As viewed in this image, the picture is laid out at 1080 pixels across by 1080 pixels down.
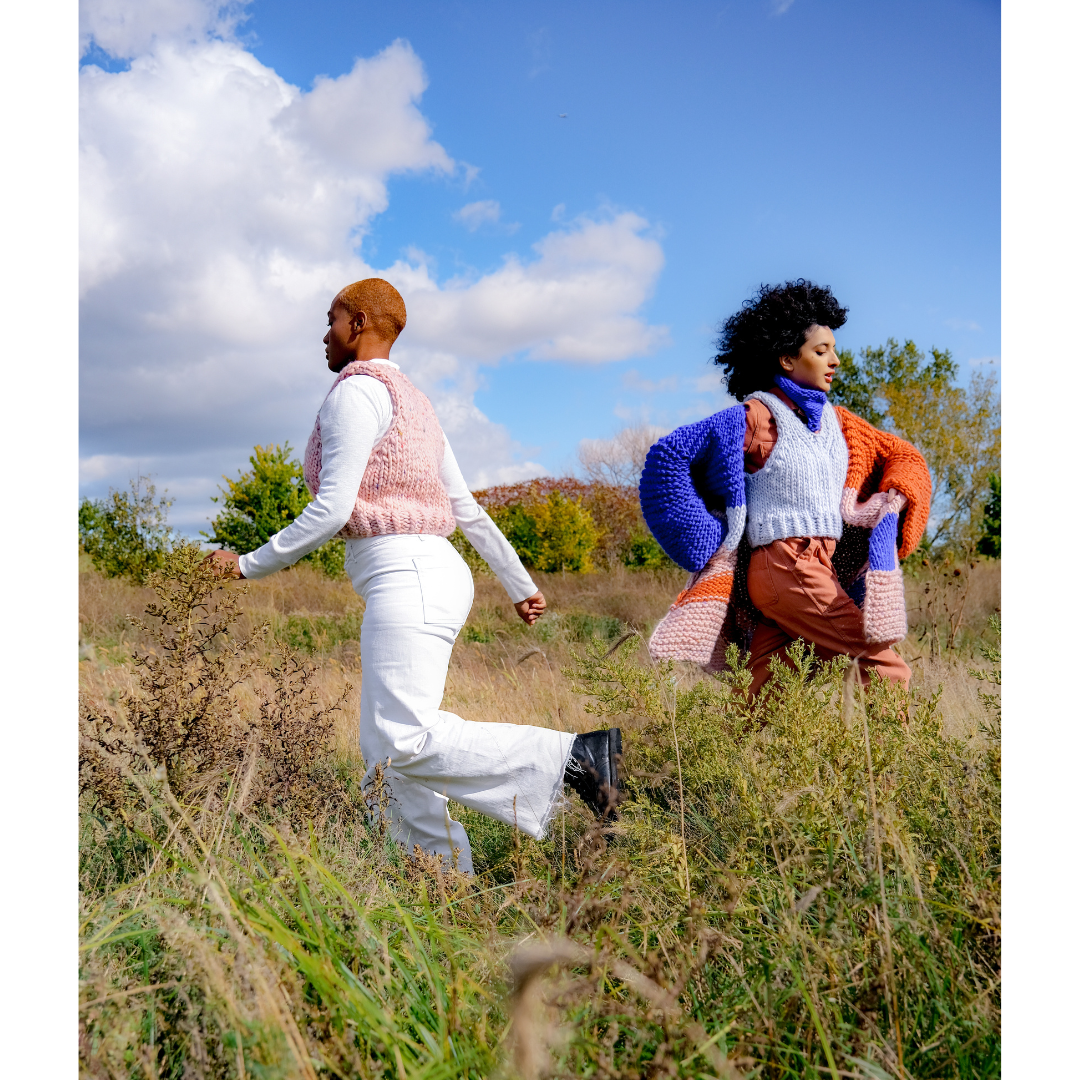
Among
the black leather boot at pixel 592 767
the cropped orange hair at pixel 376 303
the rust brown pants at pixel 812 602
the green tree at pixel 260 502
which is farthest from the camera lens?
the green tree at pixel 260 502

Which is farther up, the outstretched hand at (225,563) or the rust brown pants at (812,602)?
the outstretched hand at (225,563)

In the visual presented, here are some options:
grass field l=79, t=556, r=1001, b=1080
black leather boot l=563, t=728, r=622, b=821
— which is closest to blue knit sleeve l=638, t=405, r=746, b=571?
grass field l=79, t=556, r=1001, b=1080

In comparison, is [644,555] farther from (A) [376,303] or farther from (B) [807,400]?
(A) [376,303]

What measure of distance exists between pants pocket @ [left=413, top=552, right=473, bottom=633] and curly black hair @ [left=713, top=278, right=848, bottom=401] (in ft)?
5.67

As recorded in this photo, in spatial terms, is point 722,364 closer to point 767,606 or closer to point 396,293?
point 767,606

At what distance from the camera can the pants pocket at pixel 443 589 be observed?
2.51 m

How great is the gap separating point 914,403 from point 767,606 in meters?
23.6

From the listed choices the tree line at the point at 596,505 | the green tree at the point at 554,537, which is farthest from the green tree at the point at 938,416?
the green tree at the point at 554,537

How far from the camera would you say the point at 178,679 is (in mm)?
2516

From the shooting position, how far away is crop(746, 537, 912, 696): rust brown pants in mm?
3160

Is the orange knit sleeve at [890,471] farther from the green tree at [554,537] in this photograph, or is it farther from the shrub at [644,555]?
the green tree at [554,537]

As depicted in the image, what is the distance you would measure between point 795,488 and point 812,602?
1.46 feet

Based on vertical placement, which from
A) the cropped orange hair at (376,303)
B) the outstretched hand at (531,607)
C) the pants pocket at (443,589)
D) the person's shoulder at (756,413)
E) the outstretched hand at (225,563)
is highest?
the cropped orange hair at (376,303)
